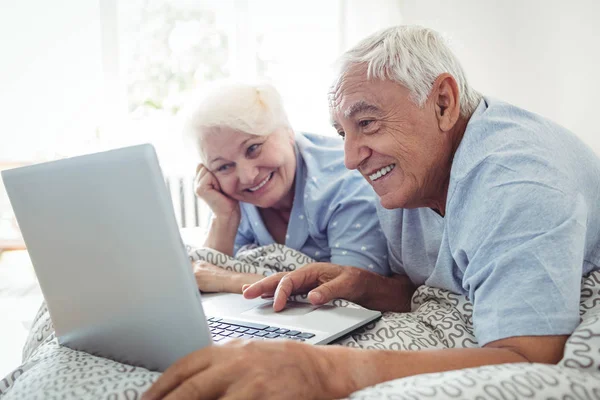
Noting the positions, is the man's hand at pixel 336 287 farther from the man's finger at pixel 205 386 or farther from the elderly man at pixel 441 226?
the man's finger at pixel 205 386

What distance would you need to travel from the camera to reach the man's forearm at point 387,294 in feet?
3.90

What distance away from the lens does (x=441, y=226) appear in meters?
1.10

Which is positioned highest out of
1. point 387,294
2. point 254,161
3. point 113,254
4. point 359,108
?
point 359,108

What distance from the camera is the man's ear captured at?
99 centimetres

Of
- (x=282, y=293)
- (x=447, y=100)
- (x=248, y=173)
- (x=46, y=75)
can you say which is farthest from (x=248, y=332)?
(x=46, y=75)

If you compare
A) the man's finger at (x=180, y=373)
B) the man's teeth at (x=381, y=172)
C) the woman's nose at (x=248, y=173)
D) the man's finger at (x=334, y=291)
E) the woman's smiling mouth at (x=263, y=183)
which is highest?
the man's teeth at (x=381, y=172)

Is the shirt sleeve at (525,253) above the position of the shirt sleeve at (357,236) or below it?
above

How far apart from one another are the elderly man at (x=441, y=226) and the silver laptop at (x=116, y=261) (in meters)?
0.08

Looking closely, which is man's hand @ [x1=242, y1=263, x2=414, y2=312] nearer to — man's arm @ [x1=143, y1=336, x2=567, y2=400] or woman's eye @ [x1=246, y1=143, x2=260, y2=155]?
man's arm @ [x1=143, y1=336, x2=567, y2=400]

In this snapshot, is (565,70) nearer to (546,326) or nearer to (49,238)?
(546,326)

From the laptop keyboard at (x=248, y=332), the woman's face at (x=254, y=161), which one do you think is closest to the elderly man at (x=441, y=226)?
the laptop keyboard at (x=248, y=332)

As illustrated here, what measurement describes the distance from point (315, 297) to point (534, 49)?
2229 millimetres

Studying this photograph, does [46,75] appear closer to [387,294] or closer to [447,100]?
[387,294]

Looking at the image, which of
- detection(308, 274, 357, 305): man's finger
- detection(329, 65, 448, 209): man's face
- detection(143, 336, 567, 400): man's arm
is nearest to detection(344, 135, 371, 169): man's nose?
detection(329, 65, 448, 209): man's face
